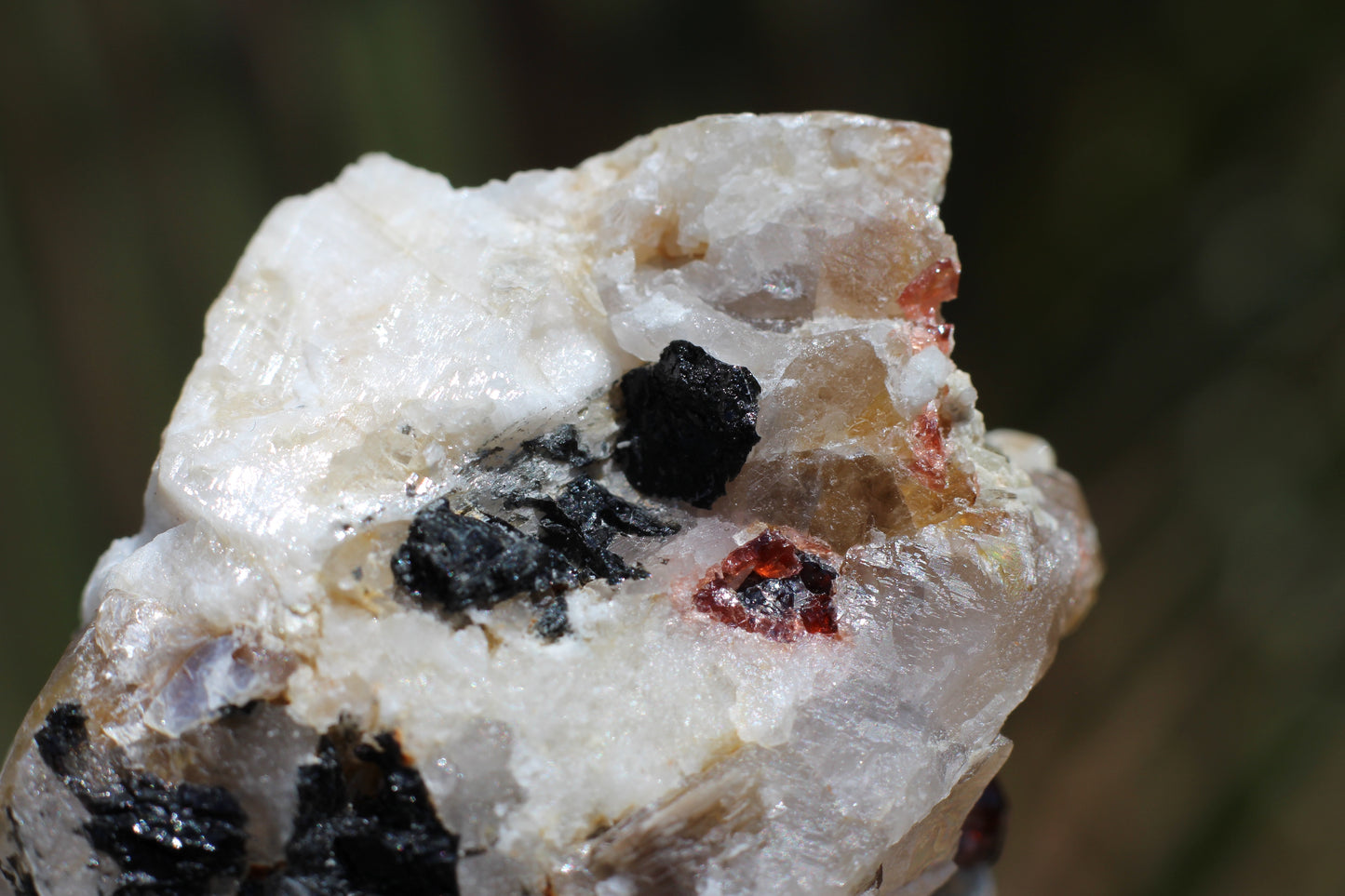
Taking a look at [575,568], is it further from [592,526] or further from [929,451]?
[929,451]

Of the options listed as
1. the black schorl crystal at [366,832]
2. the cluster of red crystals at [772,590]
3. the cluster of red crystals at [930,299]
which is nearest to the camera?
the black schorl crystal at [366,832]

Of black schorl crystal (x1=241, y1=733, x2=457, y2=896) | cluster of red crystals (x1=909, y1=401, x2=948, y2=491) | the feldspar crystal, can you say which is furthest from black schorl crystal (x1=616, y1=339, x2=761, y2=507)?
black schorl crystal (x1=241, y1=733, x2=457, y2=896)

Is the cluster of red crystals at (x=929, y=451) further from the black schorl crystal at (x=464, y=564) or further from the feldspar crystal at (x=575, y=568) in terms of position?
the black schorl crystal at (x=464, y=564)

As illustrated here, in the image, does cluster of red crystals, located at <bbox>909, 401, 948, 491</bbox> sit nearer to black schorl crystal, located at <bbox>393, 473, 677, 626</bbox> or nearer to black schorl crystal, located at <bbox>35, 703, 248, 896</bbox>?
black schorl crystal, located at <bbox>393, 473, 677, 626</bbox>

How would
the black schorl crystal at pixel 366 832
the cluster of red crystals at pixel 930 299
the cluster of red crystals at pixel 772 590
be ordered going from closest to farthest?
the black schorl crystal at pixel 366 832, the cluster of red crystals at pixel 772 590, the cluster of red crystals at pixel 930 299

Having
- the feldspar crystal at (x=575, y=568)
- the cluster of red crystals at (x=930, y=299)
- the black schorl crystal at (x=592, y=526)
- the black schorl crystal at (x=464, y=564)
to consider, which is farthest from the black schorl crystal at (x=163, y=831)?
the cluster of red crystals at (x=930, y=299)

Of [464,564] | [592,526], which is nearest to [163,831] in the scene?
[464,564]
